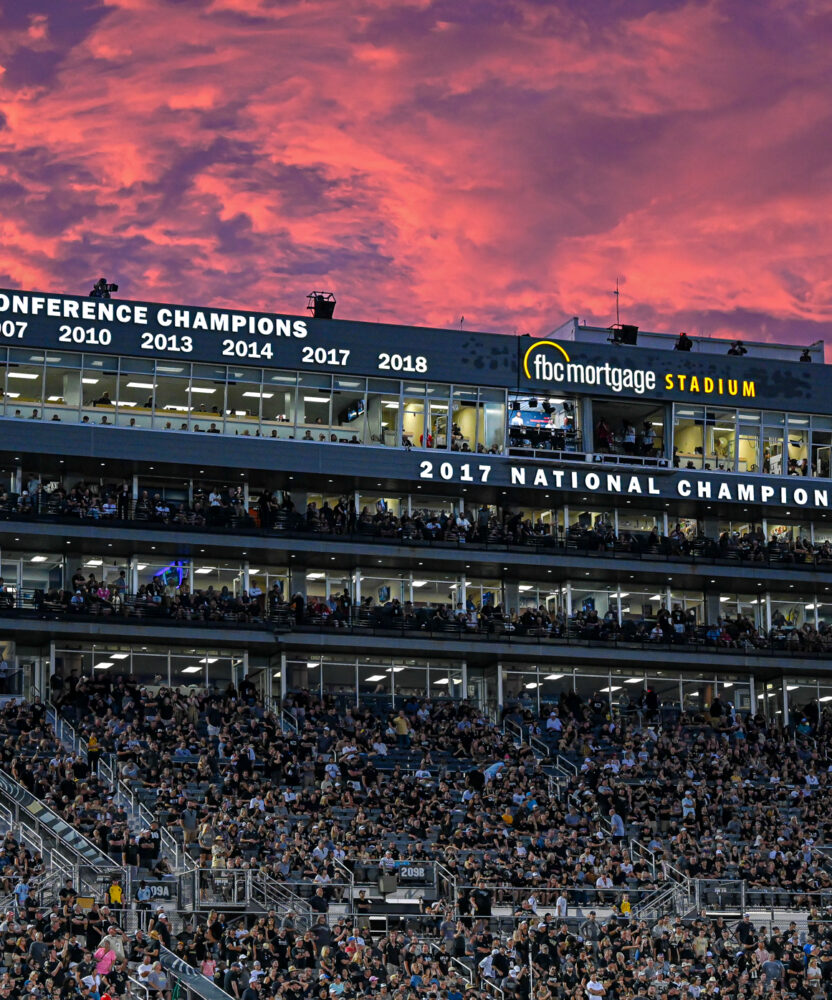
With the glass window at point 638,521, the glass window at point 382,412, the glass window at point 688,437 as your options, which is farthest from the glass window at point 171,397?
the glass window at point 688,437

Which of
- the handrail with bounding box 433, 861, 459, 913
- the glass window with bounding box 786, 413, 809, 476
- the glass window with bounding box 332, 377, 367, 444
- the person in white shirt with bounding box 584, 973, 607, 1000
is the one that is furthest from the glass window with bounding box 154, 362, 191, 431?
the person in white shirt with bounding box 584, 973, 607, 1000

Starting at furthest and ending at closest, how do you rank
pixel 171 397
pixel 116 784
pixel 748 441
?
pixel 748 441 < pixel 171 397 < pixel 116 784

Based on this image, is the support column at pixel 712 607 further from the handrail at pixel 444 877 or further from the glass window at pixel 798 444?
the handrail at pixel 444 877

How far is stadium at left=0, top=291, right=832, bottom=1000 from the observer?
44.6 meters

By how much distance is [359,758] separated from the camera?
53.5 metres

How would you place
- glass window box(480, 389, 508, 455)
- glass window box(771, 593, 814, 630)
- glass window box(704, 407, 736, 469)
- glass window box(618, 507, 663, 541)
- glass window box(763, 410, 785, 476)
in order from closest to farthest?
glass window box(480, 389, 508, 455) → glass window box(618, 507, 663, 541) → glass window box(704, 407, 736, 469) → glass window box(763, 410, 785, 476) → glass window box(771, 593, 814, 630)

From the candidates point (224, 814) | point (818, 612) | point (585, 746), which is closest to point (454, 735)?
point (585, 746)

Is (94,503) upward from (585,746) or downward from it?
upward

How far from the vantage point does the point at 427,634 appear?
63438 millimetres

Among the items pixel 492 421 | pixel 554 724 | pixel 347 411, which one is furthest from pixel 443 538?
pixel 554 724

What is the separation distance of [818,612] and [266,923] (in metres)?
35.1

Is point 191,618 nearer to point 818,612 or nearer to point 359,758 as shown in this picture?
point 359,758

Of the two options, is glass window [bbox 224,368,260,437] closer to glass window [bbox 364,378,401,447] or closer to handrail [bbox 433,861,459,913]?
glass window [bbox 364,378,401,447]

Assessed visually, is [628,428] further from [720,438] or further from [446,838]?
[446,838]
